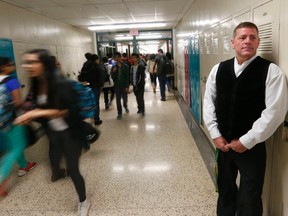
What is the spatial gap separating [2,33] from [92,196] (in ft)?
10.8

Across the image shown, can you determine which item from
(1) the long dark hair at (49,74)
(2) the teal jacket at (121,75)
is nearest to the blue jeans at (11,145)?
(1) the long dark hair at (49,74)

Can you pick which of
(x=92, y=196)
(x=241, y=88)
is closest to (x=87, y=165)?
(x=92, y=196)

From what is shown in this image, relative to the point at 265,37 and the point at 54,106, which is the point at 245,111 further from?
the point at 54,106

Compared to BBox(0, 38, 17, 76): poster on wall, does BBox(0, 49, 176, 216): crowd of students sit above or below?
below

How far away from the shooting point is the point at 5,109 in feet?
7.13

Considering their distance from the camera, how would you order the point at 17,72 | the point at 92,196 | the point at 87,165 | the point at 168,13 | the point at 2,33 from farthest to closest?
the point at 168,13, the point at 17,72, the point at 2,33, the point at 87,165, the point at 92,196

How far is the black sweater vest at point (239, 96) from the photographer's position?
1.52m

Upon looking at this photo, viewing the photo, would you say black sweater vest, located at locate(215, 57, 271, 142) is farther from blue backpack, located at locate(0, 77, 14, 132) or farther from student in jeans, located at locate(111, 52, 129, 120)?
student in jeans, located at locate(111, 52, 129, 120)

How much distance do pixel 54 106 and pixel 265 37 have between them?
5.26 feet

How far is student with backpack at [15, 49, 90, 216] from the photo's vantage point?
1.83m

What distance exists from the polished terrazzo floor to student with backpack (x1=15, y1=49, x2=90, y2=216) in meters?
0.72

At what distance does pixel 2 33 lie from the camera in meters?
4.16

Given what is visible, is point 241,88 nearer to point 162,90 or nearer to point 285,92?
point 285,92

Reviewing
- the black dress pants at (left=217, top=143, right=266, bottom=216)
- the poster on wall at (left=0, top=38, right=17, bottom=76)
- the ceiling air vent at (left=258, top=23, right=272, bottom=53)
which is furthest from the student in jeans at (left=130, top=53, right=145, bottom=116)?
the black dress pants at (left=217, top=143, right=266, bottom=216)
